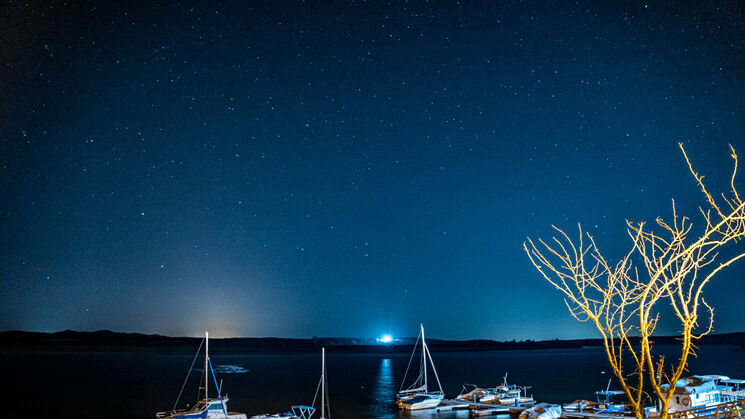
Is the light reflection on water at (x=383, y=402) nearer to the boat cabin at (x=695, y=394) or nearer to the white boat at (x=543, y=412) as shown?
the white boat at (x=543, y=412)

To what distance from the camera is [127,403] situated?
59.2m

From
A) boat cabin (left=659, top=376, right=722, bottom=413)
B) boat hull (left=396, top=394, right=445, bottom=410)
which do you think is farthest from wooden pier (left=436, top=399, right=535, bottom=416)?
boat cabin (left=659, top=376, right=722, bottom=413)

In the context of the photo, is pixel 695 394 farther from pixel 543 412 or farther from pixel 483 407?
pixel 483 407

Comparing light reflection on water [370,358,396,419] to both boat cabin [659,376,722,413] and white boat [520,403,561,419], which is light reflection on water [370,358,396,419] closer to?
white boat [520,403,561,419]

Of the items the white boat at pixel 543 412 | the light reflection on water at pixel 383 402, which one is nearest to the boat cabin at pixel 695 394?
the white boat at pixel 543 412

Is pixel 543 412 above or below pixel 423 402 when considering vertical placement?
above

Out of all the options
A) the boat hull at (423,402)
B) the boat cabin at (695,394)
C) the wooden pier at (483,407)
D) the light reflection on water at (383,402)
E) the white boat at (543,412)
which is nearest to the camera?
the boat cabin at (695,394)

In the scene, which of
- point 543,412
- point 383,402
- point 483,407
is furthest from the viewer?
point 383,402

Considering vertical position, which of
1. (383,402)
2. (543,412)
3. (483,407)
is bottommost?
(383,402)

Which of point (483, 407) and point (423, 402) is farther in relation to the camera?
point (423, 402)

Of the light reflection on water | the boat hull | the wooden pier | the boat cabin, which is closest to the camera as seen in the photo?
the boat cabin

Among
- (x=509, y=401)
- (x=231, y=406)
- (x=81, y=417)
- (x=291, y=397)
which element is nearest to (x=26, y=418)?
(x=81, y=417)

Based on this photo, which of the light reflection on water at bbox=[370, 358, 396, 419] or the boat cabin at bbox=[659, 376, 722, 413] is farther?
the light reflection on water at bbox=[370, 358, 396, 419]

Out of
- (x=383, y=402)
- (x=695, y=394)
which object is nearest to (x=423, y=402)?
(x=383, y=402)
